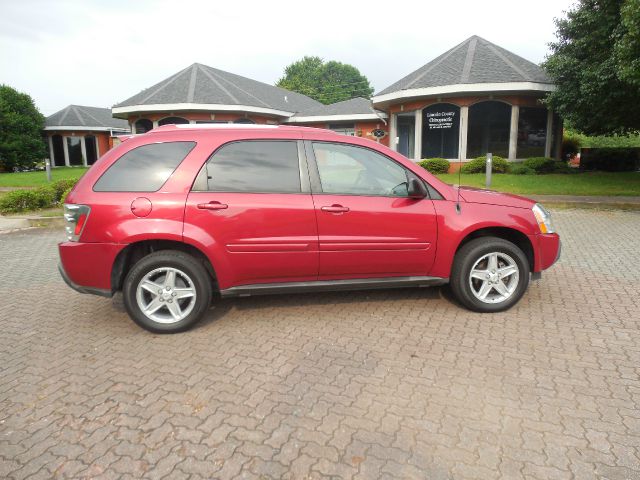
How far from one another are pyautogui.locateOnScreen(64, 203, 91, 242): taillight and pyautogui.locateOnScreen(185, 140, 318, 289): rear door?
856 millimetres

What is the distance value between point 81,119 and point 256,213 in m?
39.4

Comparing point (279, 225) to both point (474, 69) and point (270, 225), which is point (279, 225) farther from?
point (474, 69)

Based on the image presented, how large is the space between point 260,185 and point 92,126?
3831cm

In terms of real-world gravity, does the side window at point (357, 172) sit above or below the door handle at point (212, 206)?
above

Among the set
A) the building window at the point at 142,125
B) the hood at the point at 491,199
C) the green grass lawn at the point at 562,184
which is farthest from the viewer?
the building window at the point at 142,125

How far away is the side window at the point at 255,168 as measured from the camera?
4.02 meters

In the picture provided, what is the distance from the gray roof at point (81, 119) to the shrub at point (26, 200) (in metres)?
28.4

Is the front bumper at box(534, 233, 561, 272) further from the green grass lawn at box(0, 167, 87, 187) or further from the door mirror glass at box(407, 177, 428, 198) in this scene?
the green grass lawn at box(0, 167, 87, 187)

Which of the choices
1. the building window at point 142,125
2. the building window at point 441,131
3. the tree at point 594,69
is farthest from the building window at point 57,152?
the tree at point 594,69

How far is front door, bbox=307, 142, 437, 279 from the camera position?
13.4 feet

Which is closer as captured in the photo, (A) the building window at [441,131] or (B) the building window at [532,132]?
(B) the building window at [532,132]

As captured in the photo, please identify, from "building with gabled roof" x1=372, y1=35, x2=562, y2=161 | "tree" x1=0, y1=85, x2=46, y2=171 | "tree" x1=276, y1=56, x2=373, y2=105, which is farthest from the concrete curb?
"tree" x1=276, y1=56, x2=373, y2=105

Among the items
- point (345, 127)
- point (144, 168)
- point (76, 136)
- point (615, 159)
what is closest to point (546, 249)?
point (144, 168)

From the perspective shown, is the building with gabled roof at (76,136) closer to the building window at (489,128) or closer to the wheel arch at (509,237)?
the building window at (489,128)
